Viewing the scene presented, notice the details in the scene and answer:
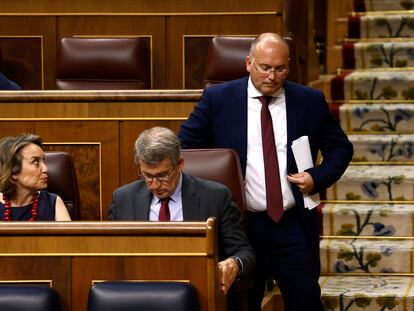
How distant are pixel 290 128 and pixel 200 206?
38cm

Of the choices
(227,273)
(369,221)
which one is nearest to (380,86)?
(369,221)

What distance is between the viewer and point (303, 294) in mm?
2725

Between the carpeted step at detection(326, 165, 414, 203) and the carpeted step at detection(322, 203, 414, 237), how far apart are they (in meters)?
0.08

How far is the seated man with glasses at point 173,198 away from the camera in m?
2.44

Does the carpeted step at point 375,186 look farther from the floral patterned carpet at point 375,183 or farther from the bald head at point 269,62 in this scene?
the bald head at point 269,62

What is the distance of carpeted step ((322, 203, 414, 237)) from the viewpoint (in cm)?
358

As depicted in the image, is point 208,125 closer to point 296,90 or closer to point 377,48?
point 296,90

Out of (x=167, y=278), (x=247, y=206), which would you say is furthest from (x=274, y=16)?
(x=167, y=278)

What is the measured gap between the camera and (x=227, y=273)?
2307mm

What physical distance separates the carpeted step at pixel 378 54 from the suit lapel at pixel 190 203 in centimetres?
207

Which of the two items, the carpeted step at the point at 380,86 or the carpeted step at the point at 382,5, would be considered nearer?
the carpeted step at the point at 380,86

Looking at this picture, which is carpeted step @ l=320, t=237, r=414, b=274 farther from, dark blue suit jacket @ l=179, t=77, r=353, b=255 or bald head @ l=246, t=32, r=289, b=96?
bald head @ l=246, t=32, r=289, b=96

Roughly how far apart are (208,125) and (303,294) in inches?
17.8

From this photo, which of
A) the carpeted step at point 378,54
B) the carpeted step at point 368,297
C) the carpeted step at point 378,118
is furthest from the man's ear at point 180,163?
the carpeted step at point 378,54
